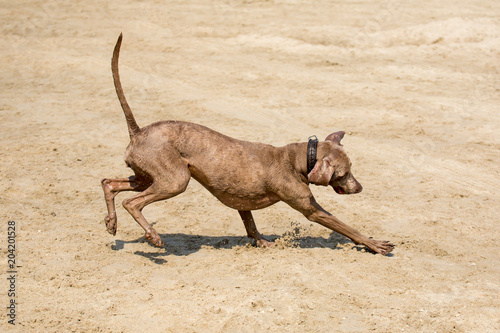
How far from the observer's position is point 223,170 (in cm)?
645

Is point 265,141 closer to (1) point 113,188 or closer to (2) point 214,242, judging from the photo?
(2) point 214,242

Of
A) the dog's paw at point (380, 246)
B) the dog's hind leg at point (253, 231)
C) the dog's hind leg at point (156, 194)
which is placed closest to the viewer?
the dog's hind leg at point (156, 194)

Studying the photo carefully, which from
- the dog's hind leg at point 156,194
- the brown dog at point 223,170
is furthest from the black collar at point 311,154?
the dog's hind leg at point 156,194

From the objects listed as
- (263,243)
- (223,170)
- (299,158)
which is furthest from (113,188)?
(299,158)

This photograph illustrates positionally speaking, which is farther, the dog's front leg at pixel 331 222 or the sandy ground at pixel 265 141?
the dog's front leg at pixel 331 222

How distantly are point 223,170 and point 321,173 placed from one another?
107cm

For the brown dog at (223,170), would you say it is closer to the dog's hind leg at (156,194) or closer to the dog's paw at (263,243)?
the dog's hind leg at (156,194)

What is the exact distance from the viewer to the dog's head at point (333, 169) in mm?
6363

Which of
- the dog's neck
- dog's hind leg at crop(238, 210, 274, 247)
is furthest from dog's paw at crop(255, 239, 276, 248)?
the dog's neck

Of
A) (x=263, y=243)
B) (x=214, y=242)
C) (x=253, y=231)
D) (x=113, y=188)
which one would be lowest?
(x=214, y=242)

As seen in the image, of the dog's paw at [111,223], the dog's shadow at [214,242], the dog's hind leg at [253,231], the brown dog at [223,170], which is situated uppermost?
the brown dog at [223,170]

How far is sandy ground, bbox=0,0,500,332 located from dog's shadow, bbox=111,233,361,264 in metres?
0.04

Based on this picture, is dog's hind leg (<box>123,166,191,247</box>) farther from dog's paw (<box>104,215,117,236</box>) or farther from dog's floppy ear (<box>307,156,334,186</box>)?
dog's floppy ear (<box>307,156,334,186</box>)

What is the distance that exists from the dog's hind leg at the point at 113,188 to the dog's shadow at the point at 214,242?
427 millimetres
